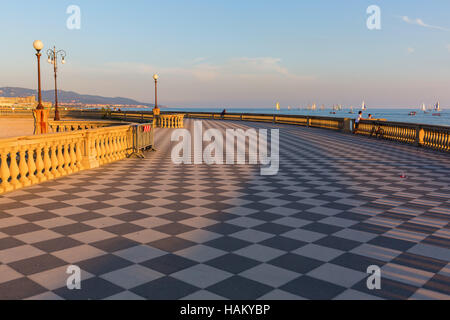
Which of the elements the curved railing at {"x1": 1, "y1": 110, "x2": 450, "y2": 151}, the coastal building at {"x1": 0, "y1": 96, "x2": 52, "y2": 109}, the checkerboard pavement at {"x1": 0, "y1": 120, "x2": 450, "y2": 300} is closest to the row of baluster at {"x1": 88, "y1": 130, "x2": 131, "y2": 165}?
the checkerboard pavement at {"x1": 0, "y1": 120, "x2": 450, "y2": 300}

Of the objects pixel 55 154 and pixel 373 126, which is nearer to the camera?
pixel 55 154

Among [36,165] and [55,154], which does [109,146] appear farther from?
[36,165]

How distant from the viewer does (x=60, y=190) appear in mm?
8953

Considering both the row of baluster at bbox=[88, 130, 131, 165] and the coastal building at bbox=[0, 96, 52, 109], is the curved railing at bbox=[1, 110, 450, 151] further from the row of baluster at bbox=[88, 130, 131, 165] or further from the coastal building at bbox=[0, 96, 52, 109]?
the coastal building at bbox=[0, 96, 52, 109]

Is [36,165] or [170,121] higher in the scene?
[170,121]

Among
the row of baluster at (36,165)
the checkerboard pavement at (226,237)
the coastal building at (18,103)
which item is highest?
the coastal building at (18,103)

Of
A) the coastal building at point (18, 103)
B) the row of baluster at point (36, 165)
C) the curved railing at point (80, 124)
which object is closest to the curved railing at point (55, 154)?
the row of baluster at point (36, 165)

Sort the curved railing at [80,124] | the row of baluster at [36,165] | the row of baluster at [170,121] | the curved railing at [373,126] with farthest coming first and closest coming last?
1. the row of baluster at [170,121]
2. the curved railing at [80,124]
3. the curved railing at [373,126]
4. the row of baluster at [36,165]

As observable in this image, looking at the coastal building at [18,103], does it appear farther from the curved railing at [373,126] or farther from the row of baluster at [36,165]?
the row of baluster at [36,165]

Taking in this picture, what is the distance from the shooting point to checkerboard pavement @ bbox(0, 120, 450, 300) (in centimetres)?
418

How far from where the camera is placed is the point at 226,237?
583 centimetres

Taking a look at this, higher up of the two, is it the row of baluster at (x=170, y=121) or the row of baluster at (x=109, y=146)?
the row of baluster at (x=170, y=121)

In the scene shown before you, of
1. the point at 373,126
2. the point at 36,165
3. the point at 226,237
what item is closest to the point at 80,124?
the point at 36,165

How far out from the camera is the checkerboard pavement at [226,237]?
4184 millimetres
